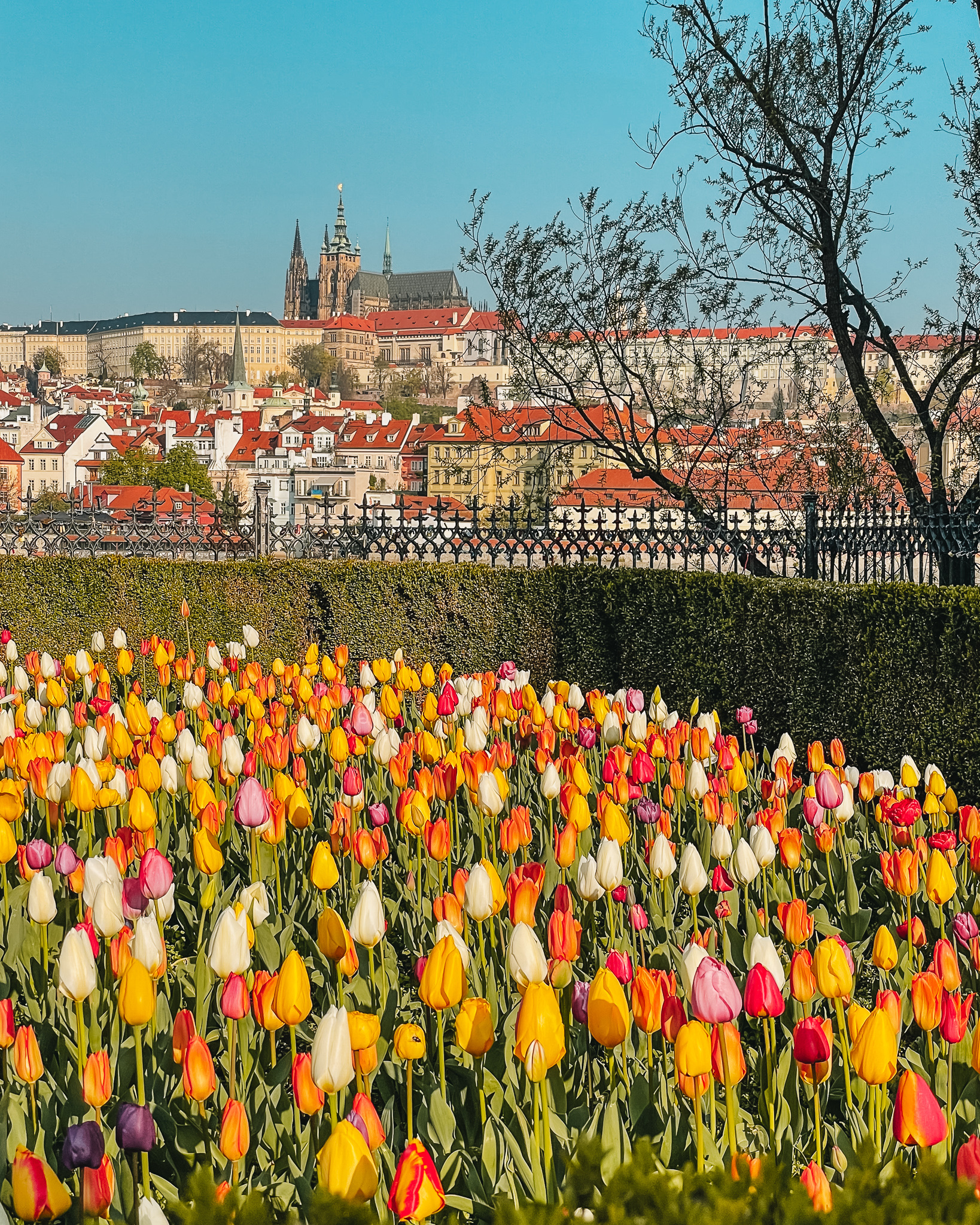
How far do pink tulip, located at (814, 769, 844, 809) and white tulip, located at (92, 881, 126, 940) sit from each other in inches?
77.0

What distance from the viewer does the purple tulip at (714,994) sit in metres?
1.91

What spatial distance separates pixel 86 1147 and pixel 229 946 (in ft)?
2.15

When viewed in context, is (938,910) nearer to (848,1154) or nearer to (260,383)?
(848,1154)

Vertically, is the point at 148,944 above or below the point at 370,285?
below

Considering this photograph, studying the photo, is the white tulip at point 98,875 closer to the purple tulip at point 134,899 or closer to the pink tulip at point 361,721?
the purple tulip at point 134,899

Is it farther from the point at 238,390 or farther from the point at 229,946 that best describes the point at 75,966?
the point at 238,390

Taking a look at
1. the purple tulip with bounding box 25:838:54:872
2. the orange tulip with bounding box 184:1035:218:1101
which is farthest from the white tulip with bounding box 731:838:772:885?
the purple tulip with bounding box 25:838:54:872

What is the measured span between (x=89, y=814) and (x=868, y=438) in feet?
29.6

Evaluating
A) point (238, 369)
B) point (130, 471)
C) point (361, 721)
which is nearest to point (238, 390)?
point (238, 369)

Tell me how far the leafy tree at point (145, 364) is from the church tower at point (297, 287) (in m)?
Result: 28.4

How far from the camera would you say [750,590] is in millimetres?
7293

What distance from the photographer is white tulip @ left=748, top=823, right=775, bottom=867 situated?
2.96 m

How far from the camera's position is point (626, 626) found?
27.7 feet

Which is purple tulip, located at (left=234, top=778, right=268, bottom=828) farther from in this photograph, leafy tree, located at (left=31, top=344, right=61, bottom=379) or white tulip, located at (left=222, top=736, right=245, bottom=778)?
leafy tree, located at (left=31, top=344, right=61, bottom=379)
